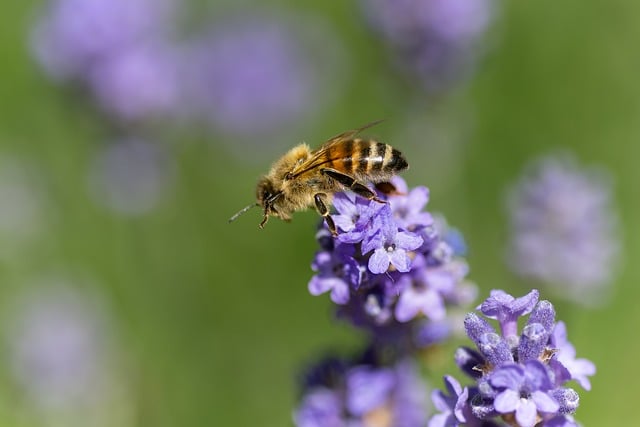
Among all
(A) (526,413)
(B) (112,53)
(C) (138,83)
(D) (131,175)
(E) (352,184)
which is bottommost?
(A) (526,413)

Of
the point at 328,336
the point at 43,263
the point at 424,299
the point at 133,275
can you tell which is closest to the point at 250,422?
the point at 328,336

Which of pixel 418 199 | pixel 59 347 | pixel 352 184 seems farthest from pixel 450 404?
pixel 59 347

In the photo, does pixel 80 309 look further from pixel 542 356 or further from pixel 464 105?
pixel 542 356

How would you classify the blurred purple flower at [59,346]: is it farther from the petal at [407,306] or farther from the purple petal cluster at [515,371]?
the purple petal cluster at [515,371]

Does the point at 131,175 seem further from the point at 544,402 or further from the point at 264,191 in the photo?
the point at 544,402

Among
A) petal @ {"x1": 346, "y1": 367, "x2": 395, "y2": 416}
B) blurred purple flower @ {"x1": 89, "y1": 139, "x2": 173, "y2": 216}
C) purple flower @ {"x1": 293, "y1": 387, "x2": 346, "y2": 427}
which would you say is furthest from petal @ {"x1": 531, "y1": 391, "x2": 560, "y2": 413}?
blurred purple flower @ {"x1": 89, "y1": 139, "x2": 173, "y2": 216}
